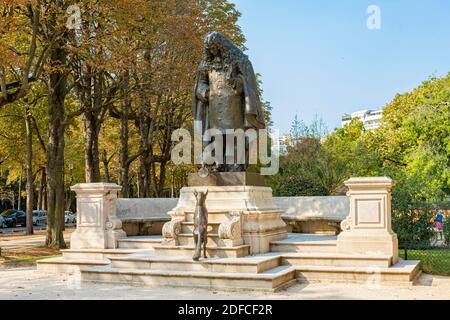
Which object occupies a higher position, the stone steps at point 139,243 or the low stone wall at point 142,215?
the low stone wall at point 142,215

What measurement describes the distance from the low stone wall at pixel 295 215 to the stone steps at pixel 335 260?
384 cm

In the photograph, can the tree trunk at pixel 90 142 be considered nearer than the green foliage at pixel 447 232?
No

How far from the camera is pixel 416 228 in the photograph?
14.9 meters

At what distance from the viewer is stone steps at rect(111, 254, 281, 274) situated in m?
11.2

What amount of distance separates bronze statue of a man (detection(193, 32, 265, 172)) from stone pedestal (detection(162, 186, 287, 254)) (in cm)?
75

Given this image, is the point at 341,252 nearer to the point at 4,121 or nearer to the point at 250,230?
the point at 250,230

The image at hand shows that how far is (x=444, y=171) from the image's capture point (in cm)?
3300

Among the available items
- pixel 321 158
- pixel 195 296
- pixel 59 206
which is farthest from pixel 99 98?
pixel 195 296

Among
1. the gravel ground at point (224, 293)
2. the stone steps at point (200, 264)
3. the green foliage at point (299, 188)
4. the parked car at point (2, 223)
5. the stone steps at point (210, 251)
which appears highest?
the green foliage at point (299, 188)

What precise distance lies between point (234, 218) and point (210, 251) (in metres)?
0.92

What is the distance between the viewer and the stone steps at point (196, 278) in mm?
10672

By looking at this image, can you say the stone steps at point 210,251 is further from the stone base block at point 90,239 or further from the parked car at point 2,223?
the parked car at point 2,223

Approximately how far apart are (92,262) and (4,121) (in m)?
22.8

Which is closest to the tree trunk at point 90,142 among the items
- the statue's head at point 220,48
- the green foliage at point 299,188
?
the green foliage at point 299,188
